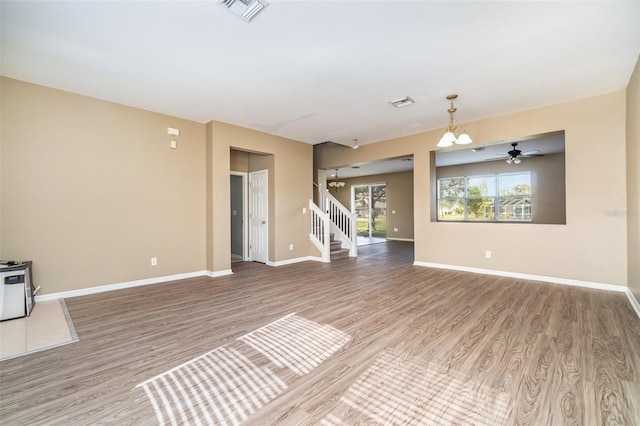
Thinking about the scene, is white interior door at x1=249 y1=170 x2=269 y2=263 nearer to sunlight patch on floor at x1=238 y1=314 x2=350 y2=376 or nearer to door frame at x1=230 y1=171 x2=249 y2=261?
door frame at x1=230 y1=171 x2=249 y2=261

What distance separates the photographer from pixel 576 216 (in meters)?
4.21

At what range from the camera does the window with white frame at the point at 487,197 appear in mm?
8469

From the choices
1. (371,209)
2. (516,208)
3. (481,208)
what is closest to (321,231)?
(371,209)

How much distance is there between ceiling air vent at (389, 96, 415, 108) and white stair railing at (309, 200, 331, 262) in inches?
123

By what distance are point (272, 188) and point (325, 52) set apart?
3658mm

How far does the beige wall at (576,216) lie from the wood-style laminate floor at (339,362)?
65cm

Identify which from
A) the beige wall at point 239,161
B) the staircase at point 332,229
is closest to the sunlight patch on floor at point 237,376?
the staircase at point 332,229

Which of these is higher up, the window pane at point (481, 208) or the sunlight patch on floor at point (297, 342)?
the window pane at point (481, 208)

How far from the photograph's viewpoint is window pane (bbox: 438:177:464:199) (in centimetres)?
955

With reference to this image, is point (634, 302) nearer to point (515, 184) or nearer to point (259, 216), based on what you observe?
point (515, 184)

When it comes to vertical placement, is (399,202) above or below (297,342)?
above

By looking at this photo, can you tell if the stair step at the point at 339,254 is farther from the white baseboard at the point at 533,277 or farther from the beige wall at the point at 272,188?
the white baseboard at the point at 533,277

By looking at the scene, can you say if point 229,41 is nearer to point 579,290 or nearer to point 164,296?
point 164,296

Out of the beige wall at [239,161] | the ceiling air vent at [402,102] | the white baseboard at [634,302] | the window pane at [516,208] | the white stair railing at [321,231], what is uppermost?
the ceiling air vent at [402,102]
